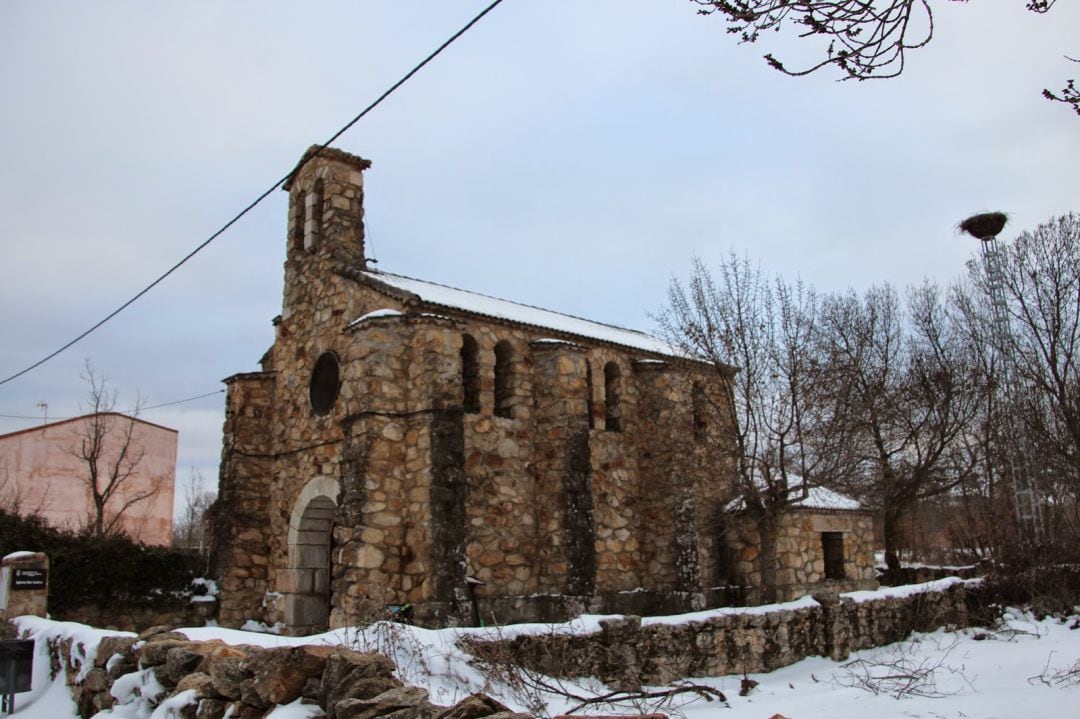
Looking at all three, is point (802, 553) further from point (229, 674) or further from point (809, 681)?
point (229, 674)

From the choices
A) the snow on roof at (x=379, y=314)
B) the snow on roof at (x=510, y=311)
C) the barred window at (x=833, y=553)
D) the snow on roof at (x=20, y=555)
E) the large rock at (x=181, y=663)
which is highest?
the snow on roof at (x=510, y=311)

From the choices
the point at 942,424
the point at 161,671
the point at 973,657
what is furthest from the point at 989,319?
the point at 161,671

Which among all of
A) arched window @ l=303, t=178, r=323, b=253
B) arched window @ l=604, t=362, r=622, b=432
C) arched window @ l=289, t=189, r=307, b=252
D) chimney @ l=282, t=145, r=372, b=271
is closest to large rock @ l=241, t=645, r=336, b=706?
chimney @ l=282, t=145, r=372, b=271

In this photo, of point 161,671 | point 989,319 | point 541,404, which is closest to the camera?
point 161,671

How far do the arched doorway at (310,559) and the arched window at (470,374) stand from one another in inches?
113

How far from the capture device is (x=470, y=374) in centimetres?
1525

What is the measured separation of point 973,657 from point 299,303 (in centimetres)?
1338

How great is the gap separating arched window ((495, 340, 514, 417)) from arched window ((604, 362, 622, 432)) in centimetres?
243

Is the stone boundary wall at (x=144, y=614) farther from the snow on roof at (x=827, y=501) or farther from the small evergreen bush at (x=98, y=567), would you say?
the snow on roof at (x=827, y=501)

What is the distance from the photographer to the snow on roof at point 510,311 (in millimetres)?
15633

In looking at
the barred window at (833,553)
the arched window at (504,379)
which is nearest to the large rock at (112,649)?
the arched window at (504,379)

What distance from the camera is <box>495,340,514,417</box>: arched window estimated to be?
15461mm

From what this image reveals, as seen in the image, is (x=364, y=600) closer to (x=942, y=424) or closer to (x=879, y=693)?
(x=879, y=693)

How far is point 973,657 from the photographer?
11492 millimetres
